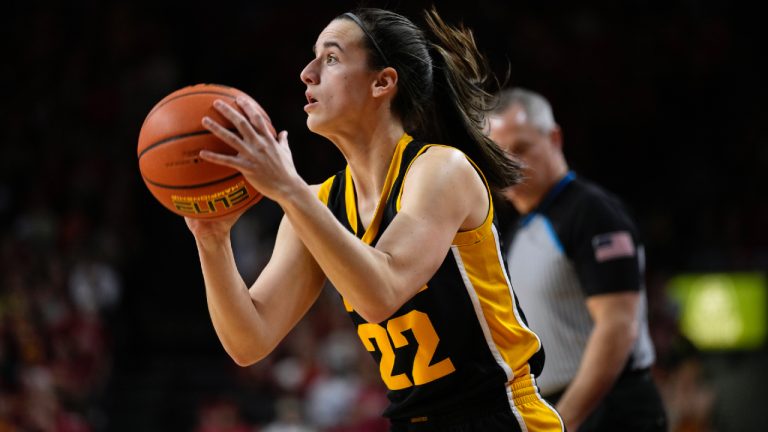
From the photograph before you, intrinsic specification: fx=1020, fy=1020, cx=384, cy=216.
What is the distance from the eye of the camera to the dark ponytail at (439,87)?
11.0 feet

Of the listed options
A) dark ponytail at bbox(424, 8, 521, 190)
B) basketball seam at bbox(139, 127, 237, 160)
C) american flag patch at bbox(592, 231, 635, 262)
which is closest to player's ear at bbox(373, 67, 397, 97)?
dark ponytail at bbox(424, 8, 521, 190)

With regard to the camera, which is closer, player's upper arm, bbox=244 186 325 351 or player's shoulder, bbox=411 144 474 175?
player's shoulder, bbox=411 144 474 175

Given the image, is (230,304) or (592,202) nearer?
(230,304)

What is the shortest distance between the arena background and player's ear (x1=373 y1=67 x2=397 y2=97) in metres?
4.40

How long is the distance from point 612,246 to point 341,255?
2.10 metres

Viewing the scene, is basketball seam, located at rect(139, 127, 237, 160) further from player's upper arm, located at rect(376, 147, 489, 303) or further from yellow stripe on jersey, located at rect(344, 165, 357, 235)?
yellow stripe on jersey, located at rect(344, 165, 357, 235)

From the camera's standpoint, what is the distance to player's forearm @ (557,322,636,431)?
4234mm

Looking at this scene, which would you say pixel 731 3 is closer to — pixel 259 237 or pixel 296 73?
pixel 296 73

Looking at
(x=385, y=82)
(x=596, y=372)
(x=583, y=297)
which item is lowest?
(x=596, y=372)

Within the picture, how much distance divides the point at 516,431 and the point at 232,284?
100 centimetres

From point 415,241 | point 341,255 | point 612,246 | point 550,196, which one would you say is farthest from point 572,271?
point 341,255

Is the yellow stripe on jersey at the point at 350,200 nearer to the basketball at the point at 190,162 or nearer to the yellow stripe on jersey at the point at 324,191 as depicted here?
the yellow stripe on jersey at the point at 324,191

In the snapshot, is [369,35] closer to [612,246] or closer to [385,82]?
[385,82]

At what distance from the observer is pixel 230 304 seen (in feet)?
10.5
